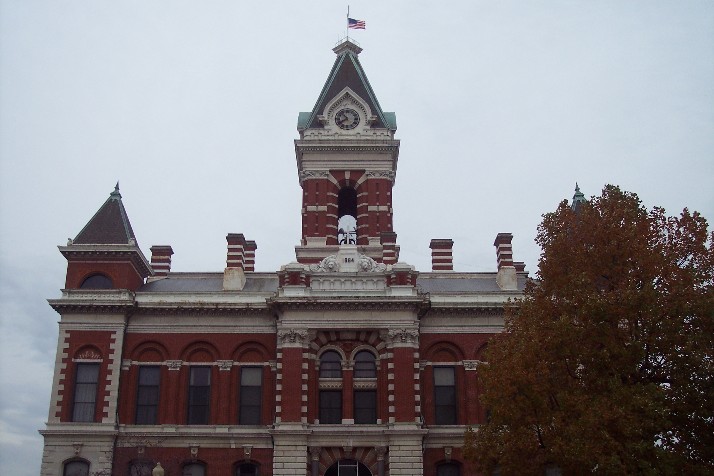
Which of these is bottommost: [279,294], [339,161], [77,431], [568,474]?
[568,474]

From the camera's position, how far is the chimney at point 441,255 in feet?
154

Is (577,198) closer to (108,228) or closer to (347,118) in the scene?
(347,118)

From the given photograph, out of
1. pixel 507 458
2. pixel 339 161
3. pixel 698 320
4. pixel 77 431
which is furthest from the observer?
pixel 339 161

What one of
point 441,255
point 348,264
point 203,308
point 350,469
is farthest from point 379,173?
point 350,469

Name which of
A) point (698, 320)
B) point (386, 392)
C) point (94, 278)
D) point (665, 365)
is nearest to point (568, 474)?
point (665, 365)

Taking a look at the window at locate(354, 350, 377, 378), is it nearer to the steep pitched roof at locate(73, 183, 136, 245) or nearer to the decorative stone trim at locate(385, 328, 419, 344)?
the decorative stone trim at locate(385, 328, 419, 344)

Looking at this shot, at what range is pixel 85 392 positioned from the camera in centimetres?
4100

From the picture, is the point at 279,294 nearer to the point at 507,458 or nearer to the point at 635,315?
the point at 507,458

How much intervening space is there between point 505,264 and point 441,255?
4085mm

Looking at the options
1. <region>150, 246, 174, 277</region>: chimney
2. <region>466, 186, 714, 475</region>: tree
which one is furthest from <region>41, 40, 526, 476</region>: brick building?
<region>466, 186, 714, 475</region>: tree

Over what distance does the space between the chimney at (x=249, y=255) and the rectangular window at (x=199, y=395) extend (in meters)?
7.64

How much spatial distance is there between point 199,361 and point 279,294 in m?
6.02

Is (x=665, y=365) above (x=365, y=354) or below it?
below

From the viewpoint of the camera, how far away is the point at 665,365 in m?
24.1
